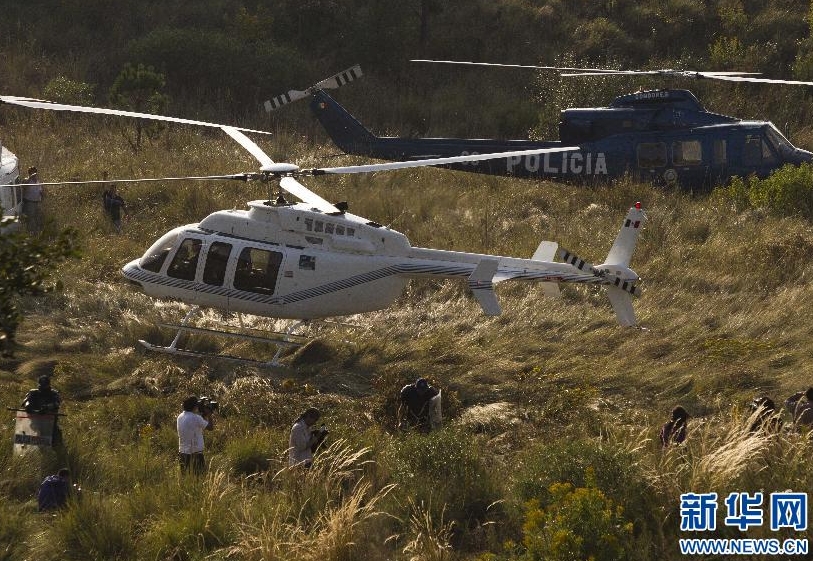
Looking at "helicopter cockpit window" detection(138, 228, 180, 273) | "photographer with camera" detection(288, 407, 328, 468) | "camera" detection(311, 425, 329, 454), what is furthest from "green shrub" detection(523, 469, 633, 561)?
"helicopter cockpit window" detection(138, 228, 180, 273)

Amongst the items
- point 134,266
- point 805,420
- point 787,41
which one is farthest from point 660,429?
point 787,41

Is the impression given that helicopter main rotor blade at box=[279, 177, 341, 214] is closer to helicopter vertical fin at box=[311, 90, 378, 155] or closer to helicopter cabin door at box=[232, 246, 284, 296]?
→ helicopter cabin door at box=[232, 246, 284, 296]

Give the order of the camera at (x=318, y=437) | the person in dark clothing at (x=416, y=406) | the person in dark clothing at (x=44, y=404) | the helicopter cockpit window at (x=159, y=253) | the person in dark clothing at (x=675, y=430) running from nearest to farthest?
1. the person in dark clothing at (x=675, y=430)
2. the camera at (x=318, y=437)
3. the person in dark clothing at (x=44, y=404)
4. the person in dark clothing at (x=416, y=406)
5. the helicopter cockpit window at (x=159, y=253)

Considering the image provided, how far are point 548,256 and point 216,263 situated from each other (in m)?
4.82

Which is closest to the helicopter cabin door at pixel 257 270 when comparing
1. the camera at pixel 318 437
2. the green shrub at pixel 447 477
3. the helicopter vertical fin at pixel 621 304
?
the camera at pixel 318 437

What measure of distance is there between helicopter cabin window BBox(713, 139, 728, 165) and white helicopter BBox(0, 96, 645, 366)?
7207 millimetres

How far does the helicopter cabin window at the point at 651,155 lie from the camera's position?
22.6 meters

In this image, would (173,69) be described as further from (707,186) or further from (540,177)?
(707,186)

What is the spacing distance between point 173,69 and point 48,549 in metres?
26.5

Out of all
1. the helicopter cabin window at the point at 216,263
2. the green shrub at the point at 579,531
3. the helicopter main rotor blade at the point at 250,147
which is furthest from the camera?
the helicopter main rotor blade at the point at 250,147

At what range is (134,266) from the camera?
17.0 meters

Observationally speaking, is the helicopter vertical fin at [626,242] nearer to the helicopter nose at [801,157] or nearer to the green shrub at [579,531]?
the green shrub at [579,531]

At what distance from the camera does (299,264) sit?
1598cm

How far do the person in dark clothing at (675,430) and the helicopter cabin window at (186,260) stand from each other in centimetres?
767
